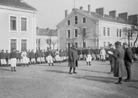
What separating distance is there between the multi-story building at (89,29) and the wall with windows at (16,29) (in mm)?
13094

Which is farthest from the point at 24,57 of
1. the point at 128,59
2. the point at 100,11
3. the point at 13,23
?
the point at 100,11

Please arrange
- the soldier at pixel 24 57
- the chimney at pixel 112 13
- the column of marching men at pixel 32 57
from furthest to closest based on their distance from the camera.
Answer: the chimney at pixel 112 13 < the column of marching men at pixel 32 57 < the soldier at pixel 24 57

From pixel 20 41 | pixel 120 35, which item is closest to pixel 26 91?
pixel 20 41

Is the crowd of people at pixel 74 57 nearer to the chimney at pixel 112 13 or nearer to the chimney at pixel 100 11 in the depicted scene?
the chimney at pixel 100 11

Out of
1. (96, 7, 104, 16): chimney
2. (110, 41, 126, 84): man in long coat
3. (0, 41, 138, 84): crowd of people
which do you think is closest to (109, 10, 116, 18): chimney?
(96, 7, 104, 16): chimney

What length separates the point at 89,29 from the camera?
37094mm

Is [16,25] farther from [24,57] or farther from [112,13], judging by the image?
[112,13]

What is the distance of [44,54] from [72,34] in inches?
842

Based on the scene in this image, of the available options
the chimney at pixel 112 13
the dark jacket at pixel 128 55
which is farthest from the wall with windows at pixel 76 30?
the dark jacket at pixel 128 55

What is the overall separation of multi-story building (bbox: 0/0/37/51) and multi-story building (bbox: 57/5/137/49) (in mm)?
13131

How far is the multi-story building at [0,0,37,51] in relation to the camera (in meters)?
21.7

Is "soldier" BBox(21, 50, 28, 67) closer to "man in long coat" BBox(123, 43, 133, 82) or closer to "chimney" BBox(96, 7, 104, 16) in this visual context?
→ "man in long coat" BBox(123, 43, 133, 82)

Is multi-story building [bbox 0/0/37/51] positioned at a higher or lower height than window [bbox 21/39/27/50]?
higher

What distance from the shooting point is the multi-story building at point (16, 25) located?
2166 cm
